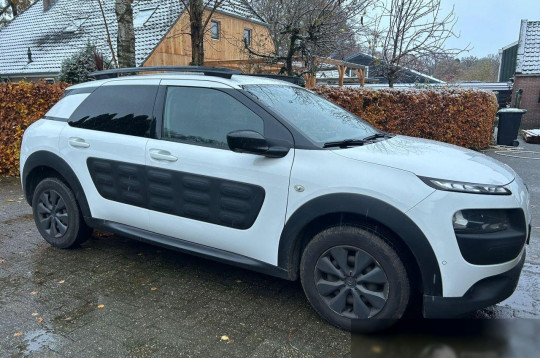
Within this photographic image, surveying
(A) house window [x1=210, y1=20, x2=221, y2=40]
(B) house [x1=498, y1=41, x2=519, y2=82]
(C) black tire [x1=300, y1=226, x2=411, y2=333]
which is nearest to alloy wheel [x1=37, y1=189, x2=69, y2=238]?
(C) black tire [x1=300, y1=226, x2=411, y2=333]

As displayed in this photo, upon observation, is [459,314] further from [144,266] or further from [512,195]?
[144,266]

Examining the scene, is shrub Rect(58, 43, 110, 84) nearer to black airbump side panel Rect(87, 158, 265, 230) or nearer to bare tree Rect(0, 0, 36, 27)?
black airbump side panel Rect(87, 158, 265, 230)

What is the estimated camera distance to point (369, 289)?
8.99ft

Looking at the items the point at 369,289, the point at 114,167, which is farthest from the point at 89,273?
the point at 369,289

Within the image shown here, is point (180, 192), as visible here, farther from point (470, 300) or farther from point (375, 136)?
point (470, 300)

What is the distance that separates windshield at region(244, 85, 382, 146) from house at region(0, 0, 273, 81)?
45.3ft

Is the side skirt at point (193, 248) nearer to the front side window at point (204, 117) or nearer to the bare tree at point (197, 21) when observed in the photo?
the front side window at point (204, 117)

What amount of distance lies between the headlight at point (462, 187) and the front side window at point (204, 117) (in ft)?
4.15

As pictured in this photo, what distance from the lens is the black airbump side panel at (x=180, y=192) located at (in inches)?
120

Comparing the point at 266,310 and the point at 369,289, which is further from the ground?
the point at 369,289

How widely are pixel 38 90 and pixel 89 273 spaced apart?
5.54 m

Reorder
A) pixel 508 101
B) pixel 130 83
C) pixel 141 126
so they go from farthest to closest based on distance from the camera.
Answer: pixel 508 101, pixel 130 83, pixel 141 126

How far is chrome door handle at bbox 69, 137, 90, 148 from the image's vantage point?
3.89 metres

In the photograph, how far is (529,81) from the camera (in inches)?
830
